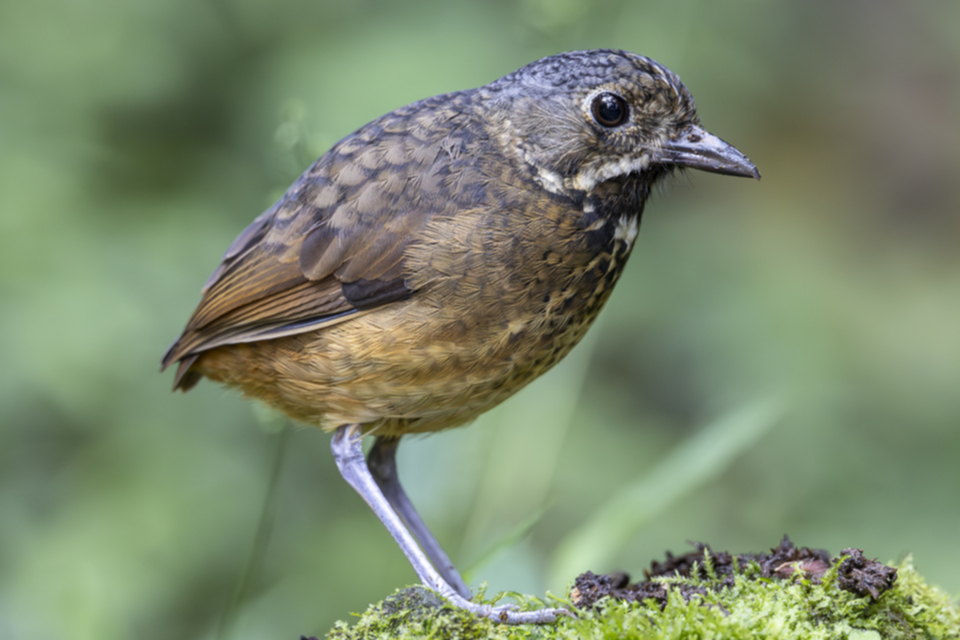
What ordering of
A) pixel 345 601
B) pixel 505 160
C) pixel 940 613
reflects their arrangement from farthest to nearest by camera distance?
pixel 345 601, pixel 505 160, pixel 940 613

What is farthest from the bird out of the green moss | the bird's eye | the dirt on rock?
the dirt on rock

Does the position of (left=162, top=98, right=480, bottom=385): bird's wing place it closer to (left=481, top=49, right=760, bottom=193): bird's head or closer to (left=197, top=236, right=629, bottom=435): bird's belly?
(left=197, top=236, right=629, bottom=435): bird's belly

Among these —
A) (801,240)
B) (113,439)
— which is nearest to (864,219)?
(801,240)

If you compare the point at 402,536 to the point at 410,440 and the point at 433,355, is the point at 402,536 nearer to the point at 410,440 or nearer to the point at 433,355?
the point at 433,355

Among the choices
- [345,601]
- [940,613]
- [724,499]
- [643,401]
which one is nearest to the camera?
[940,613]

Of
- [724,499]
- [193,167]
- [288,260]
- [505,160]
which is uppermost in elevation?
[193,167]

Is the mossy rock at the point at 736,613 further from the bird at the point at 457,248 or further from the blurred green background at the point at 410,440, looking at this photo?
the blurred green background at the point at 410,440

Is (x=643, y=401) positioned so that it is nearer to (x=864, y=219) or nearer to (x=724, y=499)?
(x=724, y=499)

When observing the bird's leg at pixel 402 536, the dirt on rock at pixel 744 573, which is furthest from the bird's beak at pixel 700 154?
the bird's leg at pixel 402 536
